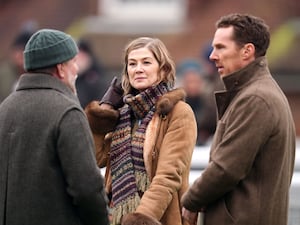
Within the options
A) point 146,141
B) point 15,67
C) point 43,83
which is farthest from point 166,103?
point 15,67

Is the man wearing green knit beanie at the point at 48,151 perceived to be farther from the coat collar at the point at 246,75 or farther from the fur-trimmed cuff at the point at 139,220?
the coat collar at the point at 246,75

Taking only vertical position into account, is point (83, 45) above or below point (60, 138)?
below

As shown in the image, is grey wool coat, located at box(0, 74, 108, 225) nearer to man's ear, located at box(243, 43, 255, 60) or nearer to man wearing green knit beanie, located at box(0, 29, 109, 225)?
man wearing green knit beanie, located at box(0, 29, 109, 225)

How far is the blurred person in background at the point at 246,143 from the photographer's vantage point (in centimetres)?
636

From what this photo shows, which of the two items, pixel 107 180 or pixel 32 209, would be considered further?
pixel 107 180

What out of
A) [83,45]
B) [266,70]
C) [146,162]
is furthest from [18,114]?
[83,45]

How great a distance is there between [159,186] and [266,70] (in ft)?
2.79

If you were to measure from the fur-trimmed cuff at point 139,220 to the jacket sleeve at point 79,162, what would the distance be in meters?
0.48

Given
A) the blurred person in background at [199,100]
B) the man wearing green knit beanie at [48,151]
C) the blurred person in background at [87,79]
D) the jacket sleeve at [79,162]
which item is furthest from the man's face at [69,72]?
the blurred person in background at [87,79]

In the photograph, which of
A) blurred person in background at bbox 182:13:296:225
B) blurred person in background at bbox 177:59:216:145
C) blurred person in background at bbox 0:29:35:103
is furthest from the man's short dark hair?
blurred person in background at bbox 0:29:35:103

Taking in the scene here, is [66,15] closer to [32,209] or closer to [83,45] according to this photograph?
[83,45]

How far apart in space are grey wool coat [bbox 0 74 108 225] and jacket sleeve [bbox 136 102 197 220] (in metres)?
0.49

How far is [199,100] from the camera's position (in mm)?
11664

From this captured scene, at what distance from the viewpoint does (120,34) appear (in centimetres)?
1927
